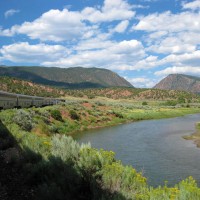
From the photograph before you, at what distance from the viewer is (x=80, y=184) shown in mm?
9133

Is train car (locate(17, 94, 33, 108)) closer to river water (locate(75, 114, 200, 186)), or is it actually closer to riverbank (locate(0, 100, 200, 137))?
riverbank (locate(0, 100, 200, 137))

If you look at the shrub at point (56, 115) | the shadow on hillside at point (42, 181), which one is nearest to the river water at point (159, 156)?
the shadow on hillside at point (42, 181)

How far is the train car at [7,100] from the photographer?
3278 cm

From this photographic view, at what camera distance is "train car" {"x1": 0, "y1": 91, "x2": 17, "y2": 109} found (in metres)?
32.8

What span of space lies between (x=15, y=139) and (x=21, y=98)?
94.7ft

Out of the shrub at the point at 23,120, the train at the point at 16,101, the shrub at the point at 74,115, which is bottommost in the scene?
the shrub at the point at 74,115

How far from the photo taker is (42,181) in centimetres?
922

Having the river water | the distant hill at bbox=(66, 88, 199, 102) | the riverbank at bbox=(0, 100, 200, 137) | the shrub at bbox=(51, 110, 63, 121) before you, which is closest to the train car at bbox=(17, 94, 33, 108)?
the riverbank at bbox=(0, 100, 200, 137)

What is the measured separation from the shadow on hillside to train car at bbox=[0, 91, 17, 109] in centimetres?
2183

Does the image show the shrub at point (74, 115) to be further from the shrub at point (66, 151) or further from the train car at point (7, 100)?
the shrub at point (66, 151)

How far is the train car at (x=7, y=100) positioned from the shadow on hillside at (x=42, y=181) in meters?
21.8

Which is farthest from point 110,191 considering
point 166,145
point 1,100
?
point 1,100

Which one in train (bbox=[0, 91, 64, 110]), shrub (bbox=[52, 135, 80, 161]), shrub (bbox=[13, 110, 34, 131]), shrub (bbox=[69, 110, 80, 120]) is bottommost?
shrub (bbox=[69, 110, 80, 120])

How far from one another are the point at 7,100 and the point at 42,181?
27.7 m
